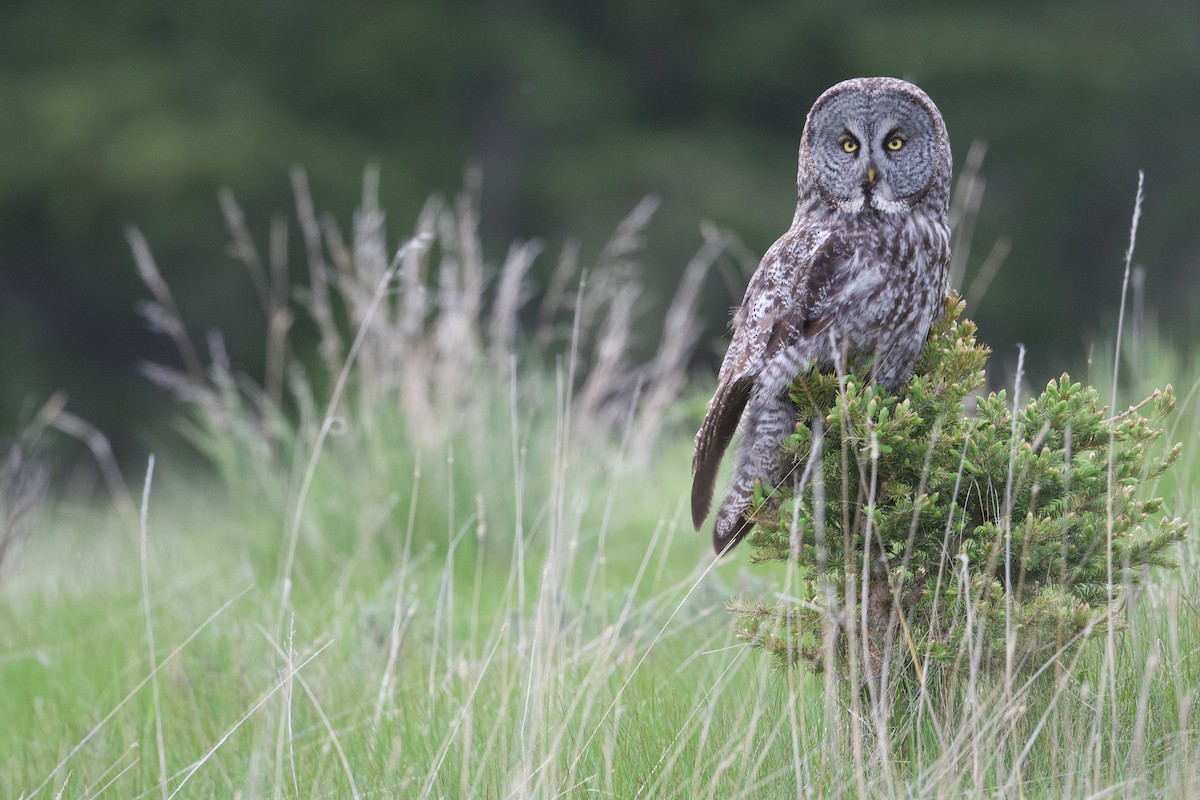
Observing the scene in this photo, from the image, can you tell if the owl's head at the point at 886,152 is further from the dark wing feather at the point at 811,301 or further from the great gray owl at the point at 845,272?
the dark wing feather at the point at 811,301

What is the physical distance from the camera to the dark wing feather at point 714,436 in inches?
115

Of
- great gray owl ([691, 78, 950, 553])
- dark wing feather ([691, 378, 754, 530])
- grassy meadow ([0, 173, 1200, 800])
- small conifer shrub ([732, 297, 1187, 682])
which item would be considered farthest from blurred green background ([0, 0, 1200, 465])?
small conifer shrub ([732, 297, 1187, 682])

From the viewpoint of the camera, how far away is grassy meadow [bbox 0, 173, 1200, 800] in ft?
8.28

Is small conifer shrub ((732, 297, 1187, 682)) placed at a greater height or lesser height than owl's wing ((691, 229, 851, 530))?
lesser

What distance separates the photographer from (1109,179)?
14602 millimetres

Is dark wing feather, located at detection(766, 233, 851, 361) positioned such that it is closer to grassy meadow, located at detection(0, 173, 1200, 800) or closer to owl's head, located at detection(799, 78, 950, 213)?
owl's head, located at detection(799, 78, 950, 213)

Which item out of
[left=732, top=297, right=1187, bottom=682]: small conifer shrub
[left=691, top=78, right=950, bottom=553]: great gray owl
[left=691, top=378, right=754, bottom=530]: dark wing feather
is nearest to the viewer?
[left=732, top=297, right=1187, bottom=682]: small conifer shrub

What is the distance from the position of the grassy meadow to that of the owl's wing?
36 cm

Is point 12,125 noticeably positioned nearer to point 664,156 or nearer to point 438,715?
point 664,156

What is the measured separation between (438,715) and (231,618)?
1.39 meters

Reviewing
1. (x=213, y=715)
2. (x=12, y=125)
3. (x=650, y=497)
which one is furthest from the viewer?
(x=12, y=125)

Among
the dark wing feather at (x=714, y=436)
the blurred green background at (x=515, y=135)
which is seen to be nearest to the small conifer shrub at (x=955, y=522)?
the dark wing feather at (x=714, y=436)

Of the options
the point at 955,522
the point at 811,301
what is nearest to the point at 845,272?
the point at 811,301

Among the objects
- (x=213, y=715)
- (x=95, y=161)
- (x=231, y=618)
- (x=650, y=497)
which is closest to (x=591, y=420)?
(x=650, y=497)
